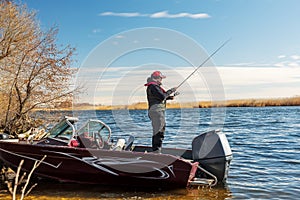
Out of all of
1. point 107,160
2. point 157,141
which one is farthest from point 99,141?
point 157,141

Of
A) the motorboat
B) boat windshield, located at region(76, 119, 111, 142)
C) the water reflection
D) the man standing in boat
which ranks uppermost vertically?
the man standing in boat

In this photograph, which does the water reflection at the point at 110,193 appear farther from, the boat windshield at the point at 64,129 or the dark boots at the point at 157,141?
the boat windshield at the point at 64,129

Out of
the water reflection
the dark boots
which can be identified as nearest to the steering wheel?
the water reflection

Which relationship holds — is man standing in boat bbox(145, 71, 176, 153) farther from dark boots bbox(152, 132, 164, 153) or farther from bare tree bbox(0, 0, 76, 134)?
bare tree bbox(0, 0, 76, 134)

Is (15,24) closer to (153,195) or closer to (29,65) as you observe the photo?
(29,65)

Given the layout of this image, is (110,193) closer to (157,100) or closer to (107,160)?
(107,160)

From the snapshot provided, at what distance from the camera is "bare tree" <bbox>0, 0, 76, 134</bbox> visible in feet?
39.7

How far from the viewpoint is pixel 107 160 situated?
6.99 meters

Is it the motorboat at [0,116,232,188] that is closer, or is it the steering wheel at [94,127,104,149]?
the motorboat at [0,116,232,188]

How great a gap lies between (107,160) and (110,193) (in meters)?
0.73

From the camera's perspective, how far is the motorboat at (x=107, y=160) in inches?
271

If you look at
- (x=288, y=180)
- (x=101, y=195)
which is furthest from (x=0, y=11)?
(x=288, y=180)

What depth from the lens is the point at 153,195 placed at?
6.96 meters

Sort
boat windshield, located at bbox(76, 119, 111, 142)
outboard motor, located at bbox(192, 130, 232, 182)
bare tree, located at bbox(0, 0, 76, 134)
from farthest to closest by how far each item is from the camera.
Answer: bare tree, located at bbox(0, 0, 76, 134) → boat windshield, located at bbox(76, 119, 111, 142) → outboard motor, located at bbox(192, 130, 232, 182)
